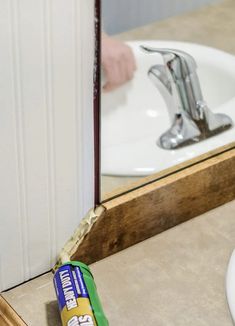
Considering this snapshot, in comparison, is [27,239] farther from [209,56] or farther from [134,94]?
[209,56]

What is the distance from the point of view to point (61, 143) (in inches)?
31.2

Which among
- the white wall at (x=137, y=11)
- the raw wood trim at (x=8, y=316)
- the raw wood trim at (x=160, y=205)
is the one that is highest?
the white wall at (x=137, y=11)

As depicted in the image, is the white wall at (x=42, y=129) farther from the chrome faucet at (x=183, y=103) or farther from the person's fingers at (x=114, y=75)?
the chrome faucet at (x=183, y=103)

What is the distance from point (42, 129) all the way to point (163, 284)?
0.25 metres

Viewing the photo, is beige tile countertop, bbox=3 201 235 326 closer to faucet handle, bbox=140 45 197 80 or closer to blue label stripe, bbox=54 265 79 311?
blue label stripe, bbox=54 265 79 311

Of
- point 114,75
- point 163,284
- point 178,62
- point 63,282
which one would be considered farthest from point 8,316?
point 178,62

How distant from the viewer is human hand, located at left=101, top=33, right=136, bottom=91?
2.76ft

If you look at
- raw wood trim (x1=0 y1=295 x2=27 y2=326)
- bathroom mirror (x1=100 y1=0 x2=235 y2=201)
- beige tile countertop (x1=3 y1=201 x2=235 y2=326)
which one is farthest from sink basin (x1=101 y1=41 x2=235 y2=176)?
raw wood trim (x1=0 y1=295 x2=27 y2=326)

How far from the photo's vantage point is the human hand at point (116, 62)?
0.84 meters

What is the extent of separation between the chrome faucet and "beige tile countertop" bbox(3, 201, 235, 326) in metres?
0.14

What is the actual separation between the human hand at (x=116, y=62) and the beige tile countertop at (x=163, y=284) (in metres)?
0.22

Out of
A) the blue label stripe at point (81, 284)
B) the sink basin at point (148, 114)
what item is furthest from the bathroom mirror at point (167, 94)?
the blue label stripe at point (81, 284)

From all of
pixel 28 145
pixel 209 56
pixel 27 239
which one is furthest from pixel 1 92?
pixel 209 56

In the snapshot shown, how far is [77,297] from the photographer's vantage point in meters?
0.76
